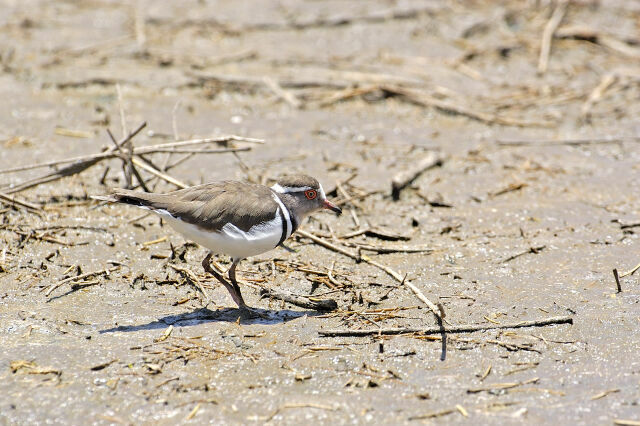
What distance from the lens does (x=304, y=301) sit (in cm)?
618

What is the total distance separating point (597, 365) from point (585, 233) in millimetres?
2469

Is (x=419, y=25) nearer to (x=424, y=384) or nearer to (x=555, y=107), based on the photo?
(x=555, y=107)

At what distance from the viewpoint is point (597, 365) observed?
534cm

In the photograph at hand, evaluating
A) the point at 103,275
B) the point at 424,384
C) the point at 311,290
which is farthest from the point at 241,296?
the point at 424,384

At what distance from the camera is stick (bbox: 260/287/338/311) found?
6078 millimetres

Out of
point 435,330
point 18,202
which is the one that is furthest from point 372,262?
point 18,202

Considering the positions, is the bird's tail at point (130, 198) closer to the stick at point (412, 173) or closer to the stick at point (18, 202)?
the stick at point (18, 202)

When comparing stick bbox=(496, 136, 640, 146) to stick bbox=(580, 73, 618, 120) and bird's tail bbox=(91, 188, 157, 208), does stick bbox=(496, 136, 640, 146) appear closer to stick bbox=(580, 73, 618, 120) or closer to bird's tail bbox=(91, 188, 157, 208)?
stick bbox=(580, 73, 618, 120)

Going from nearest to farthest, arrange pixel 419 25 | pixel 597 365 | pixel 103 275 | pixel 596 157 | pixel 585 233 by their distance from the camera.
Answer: pixel 597 365
pixel 103 275
pixel 585 233
pixel 596 157
pixel 419 25

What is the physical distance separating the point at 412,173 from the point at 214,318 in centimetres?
345

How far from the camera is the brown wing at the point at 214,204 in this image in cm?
590

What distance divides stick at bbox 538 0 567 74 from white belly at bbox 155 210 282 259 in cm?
730

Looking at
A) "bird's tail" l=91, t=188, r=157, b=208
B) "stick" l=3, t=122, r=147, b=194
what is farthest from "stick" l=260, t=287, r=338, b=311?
"stick" l=3, t=122, r=147, b=194

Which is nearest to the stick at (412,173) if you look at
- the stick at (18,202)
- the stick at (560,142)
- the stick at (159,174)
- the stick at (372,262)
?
the stick at (560,142)
